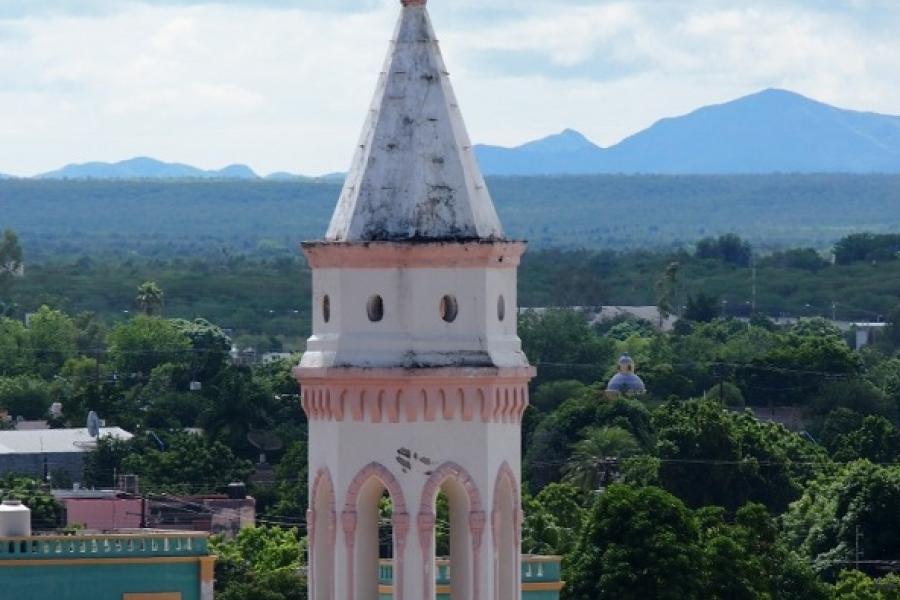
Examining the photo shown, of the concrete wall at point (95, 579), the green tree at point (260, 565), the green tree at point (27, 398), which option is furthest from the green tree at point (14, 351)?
the concrete wall at point (95, 579)

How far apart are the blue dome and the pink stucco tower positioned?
104 metres

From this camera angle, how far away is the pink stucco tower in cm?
2181

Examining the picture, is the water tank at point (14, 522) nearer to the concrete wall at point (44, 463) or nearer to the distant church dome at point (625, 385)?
the concrete wall at point (44, 463)

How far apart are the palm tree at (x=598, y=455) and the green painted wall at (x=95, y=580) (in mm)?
51681

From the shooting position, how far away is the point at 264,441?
119125 millimetres

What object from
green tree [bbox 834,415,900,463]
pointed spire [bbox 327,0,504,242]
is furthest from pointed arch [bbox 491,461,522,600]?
green tree [bbox 834,415,900,463]

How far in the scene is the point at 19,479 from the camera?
92.8m

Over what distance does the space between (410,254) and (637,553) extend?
48.1m

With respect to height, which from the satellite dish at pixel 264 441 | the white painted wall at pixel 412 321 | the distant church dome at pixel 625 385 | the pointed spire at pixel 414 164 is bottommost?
the satellite dish at pixel 264 441

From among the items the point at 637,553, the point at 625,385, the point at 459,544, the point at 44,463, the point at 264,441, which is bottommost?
the point at 264,441

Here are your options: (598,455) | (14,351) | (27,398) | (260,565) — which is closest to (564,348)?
(14,351)

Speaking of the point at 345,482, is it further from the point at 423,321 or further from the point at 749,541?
the point at 749,541

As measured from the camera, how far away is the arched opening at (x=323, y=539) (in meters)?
22.1

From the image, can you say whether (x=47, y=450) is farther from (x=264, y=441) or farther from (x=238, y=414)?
(x=238, y=414)
